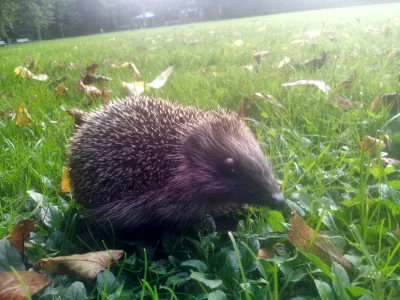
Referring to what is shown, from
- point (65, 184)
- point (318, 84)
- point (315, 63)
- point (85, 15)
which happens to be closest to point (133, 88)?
point (318, 84)

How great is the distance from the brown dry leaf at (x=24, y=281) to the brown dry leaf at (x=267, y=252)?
0.90 metres

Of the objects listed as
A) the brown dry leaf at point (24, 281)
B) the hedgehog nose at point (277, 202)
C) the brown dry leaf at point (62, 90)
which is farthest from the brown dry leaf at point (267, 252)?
the brown dry leaf at point (62, 90)

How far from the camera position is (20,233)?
6.23 feet

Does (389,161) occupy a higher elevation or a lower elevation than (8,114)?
lower

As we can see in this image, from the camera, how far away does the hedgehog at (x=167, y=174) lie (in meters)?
2.21

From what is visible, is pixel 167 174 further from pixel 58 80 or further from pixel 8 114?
pixel 58 80

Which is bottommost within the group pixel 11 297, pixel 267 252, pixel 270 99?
pixel 267 252

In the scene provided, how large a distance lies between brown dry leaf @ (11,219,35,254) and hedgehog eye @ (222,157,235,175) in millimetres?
1060

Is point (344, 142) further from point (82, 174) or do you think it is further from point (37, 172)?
point (37, 172)

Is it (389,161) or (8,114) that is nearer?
(389,161)

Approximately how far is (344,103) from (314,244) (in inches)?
80.2

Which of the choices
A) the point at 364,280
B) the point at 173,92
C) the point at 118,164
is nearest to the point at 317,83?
the point at 173,92

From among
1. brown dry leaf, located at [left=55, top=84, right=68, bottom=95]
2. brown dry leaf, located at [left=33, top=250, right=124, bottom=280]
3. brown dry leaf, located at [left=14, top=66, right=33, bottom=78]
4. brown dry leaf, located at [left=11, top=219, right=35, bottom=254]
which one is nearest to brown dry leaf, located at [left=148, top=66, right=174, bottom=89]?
brown dry leaf, located at [left=55, top=84, right=68, bottom=95]

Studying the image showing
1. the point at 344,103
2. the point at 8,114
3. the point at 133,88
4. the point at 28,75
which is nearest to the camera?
the point at 344,103
